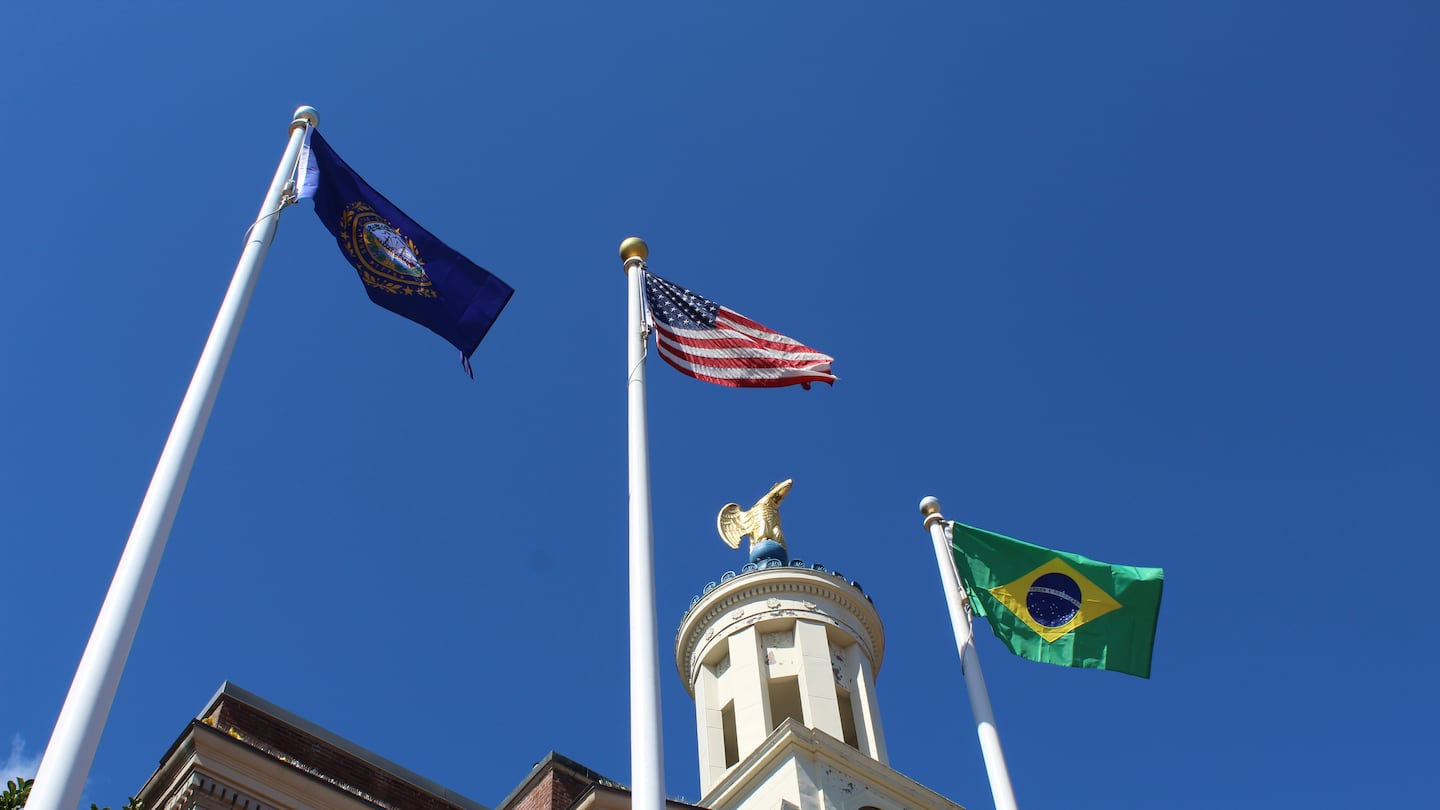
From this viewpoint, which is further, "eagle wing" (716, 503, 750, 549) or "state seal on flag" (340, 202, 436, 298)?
"eagle wing" (716, 503, 750, 549)

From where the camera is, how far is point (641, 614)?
492 inches

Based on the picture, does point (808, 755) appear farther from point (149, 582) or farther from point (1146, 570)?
point (149, 582)

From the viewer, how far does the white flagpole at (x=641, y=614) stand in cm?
1119

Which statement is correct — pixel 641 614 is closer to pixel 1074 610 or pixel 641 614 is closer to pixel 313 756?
pixel 313 756

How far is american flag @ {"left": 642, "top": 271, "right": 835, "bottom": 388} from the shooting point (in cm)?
1736

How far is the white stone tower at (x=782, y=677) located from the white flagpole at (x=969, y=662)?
9.02 metres

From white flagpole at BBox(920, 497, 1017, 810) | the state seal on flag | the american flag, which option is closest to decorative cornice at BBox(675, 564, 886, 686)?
white flagpole at BBox(920, 497, 1017, 810)

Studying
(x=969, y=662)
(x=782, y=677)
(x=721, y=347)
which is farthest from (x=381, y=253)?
(x=782, y=677)

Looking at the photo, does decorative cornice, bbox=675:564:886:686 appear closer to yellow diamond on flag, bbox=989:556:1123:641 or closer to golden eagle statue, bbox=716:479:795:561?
Answer: golden eagle statue, bbox=716:479:795:561

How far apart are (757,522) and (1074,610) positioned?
19480mm

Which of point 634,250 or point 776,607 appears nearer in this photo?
point 634,250

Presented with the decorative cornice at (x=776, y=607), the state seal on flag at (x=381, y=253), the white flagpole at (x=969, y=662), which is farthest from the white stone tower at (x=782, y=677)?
the state seal on flag at (x=381, y=253)

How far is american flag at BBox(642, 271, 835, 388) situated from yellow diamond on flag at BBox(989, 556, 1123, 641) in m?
4.69

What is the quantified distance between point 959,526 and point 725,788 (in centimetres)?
1105
